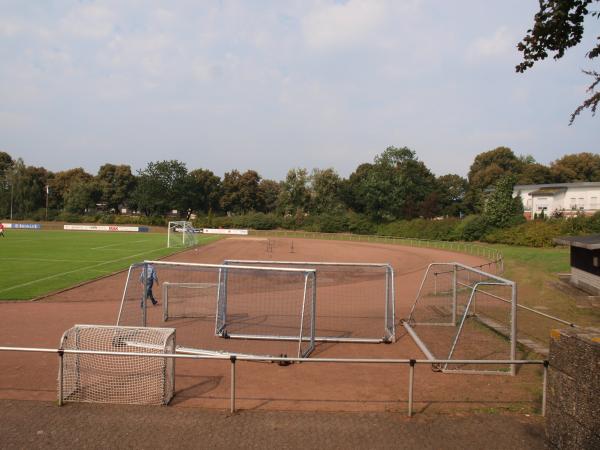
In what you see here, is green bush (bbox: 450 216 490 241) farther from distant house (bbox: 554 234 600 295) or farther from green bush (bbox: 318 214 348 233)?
distant house (bbox: 554 234 600 295)

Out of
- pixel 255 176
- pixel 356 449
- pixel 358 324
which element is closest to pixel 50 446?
pixel 356 449

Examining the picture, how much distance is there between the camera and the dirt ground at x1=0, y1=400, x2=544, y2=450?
593 centimetres

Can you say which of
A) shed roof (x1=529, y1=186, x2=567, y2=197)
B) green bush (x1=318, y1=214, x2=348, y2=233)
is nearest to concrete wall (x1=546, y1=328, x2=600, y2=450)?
green bush (x1=318, y1=214, x2=348, y2=233)

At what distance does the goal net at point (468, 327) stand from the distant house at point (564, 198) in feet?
185

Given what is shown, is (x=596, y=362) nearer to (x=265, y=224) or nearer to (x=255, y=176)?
(x=265, y=224)

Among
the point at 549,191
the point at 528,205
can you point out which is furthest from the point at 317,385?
the point at 528,205

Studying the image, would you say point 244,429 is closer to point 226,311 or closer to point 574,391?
point 574,391

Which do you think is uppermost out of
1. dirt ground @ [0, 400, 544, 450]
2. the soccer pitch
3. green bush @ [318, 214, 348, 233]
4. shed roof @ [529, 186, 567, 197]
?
shed roof @ [529, 186, 567, 197]

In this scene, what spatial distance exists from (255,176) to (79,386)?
106m

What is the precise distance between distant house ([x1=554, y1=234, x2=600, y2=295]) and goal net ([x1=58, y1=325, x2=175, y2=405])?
16.0 metres

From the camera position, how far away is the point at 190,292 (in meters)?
16.9

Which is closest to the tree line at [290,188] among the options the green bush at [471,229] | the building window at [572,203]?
the building window at [572,203]

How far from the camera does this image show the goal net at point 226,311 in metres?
11.1

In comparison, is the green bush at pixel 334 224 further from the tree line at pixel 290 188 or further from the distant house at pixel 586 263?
the distant house at pixel 586 263
